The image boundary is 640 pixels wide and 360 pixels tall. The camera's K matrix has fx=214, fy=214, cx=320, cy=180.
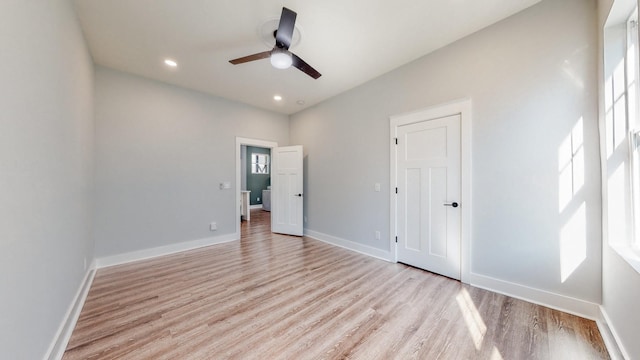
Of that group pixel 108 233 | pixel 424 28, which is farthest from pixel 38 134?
pixel 424 28

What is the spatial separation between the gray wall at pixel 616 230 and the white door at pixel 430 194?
1057 millimetres

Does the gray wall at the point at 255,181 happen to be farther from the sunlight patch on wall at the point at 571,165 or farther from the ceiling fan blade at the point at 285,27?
the sunlight patch on wall at the point at 571,165

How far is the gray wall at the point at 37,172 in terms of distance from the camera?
1.00 metres

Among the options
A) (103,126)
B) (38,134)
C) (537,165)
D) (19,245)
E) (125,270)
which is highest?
(103,126)

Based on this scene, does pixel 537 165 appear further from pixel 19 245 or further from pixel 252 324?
pixel 19 245

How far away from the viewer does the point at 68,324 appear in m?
1.68

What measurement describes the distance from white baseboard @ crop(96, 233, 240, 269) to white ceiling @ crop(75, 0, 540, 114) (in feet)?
8.97

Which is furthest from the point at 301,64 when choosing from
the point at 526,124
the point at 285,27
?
the point at 526,124

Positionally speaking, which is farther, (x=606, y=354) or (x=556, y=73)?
(x=556, y=73)

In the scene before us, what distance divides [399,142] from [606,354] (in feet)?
8.33

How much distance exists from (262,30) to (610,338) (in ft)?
12.9

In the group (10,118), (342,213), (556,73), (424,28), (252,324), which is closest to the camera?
(10,118)

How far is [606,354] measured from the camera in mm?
1479

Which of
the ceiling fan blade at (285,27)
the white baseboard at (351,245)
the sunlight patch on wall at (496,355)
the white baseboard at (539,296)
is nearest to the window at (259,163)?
the white baseboard at (351,245)
